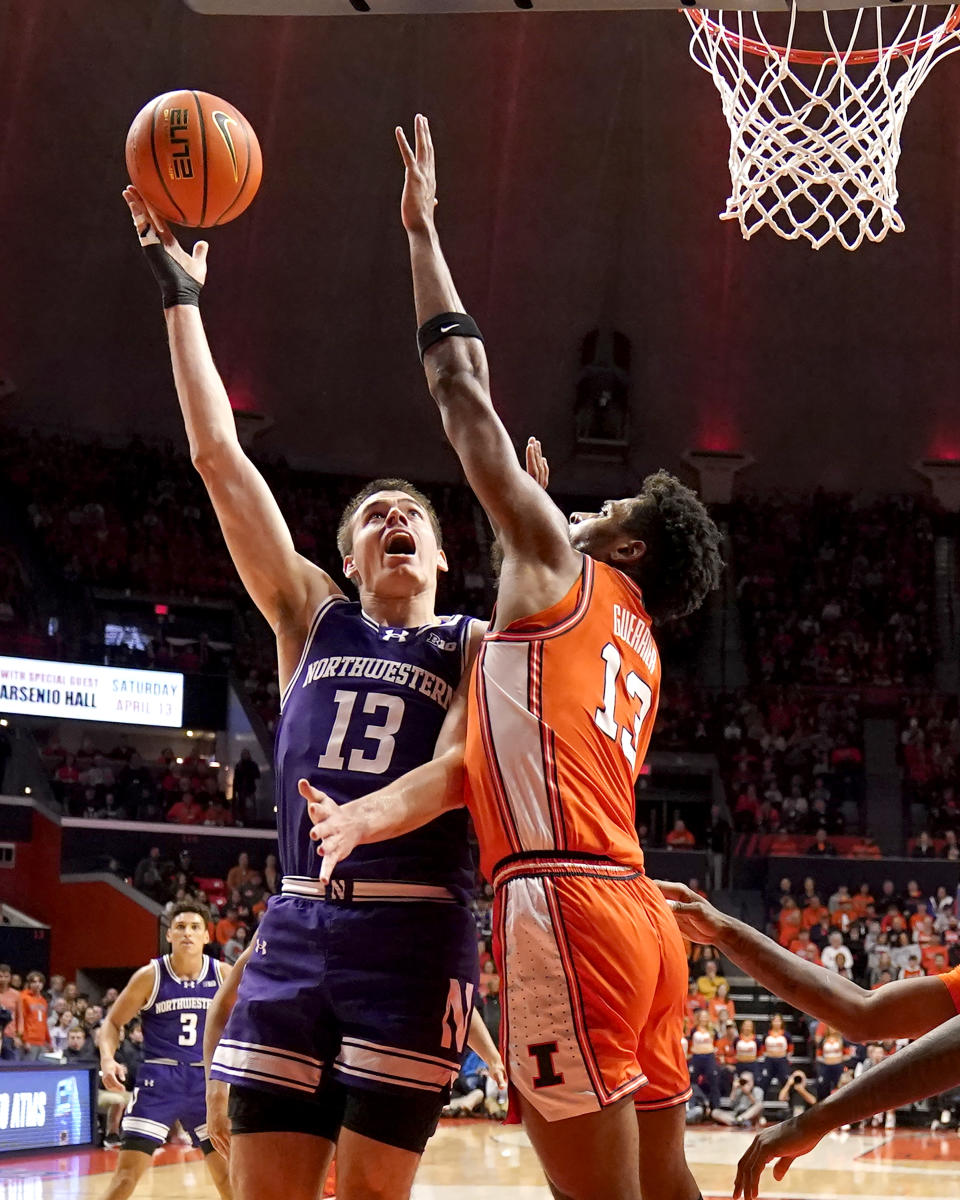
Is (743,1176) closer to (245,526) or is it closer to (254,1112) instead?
(254,1112)

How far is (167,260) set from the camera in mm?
3797

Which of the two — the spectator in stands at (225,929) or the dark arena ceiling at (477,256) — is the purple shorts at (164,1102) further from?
the dark arena ceiling at (477,256)

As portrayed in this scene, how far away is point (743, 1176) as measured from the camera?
245cm

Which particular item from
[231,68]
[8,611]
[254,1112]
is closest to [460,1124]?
[8,611]

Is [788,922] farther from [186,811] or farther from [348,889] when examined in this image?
[348,889]

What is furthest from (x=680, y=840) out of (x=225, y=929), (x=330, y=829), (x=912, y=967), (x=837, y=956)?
(x=330, y=829)

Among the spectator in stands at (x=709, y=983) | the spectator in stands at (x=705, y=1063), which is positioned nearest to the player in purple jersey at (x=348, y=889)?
the spectator in stands at (x=705, y=1063)

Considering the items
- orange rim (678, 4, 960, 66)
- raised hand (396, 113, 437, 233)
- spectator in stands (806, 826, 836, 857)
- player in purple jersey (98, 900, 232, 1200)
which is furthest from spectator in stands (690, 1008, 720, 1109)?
raised hand (396, 113, 437, 233)

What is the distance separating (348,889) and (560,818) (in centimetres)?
53

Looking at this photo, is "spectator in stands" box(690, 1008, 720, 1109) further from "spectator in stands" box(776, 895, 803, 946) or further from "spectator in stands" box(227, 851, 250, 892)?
"spectator in stands" box(227, 851, 250, 892)

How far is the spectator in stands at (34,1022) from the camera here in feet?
43.1

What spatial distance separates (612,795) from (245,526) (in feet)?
3.87

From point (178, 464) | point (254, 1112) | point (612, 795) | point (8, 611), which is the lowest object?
point (254, 1112)

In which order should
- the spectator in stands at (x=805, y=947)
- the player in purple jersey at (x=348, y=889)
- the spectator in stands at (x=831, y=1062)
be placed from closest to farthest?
the player in purple jersey at (x=348, y=889) → the spectator in stands at (x=831, y=1062) → the spectator in stands at (x=805, y=947)
